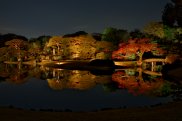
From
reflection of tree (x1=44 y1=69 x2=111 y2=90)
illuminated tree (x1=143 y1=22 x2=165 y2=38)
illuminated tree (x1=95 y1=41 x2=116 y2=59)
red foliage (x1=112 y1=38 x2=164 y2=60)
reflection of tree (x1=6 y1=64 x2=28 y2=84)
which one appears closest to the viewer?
reflection of tree (x1=44 y1=69 x2=111 y2=90)

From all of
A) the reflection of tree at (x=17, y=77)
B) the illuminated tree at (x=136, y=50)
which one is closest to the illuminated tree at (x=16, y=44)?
the illuminated tree at (x=136, y=50)

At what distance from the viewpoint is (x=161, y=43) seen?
42062 millimetres

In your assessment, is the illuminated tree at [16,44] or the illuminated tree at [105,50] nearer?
the illuminated tree at [105,50]

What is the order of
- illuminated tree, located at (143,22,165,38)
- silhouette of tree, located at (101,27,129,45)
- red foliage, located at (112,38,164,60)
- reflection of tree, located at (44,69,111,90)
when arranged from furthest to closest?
silhouette of tree, located at (101,27,129,45), illuminated tree, located at (143,22,165,38), red foliage, located at (112,38,164,60), reflection of tree, located at (44,69,111,90)

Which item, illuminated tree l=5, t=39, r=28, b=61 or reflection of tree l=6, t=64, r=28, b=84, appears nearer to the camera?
reflection of tree l=6, t=64, r=28, b=84

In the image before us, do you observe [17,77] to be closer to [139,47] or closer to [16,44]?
[139,47]

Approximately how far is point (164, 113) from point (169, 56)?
29366 mm

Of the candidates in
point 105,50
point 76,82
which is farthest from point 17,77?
point 105,50

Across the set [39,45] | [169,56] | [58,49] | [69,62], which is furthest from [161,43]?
[39,45]

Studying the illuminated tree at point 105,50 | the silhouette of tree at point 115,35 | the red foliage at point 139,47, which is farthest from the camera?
the silhouette of tree at point 115,35

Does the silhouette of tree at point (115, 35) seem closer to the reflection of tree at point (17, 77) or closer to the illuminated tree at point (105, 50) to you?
the illuminated tree at point (105, 50)

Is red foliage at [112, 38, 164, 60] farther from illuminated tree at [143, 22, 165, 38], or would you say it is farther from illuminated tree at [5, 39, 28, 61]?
illuminated tree at [5, 39, 28, 61]

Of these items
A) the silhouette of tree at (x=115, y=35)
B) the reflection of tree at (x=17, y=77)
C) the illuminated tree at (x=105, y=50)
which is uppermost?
the silhouette of tree at (x=115, y=35)

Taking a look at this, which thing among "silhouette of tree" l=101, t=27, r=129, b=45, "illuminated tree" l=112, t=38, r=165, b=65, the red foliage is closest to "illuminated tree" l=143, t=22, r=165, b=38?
the red foliage
